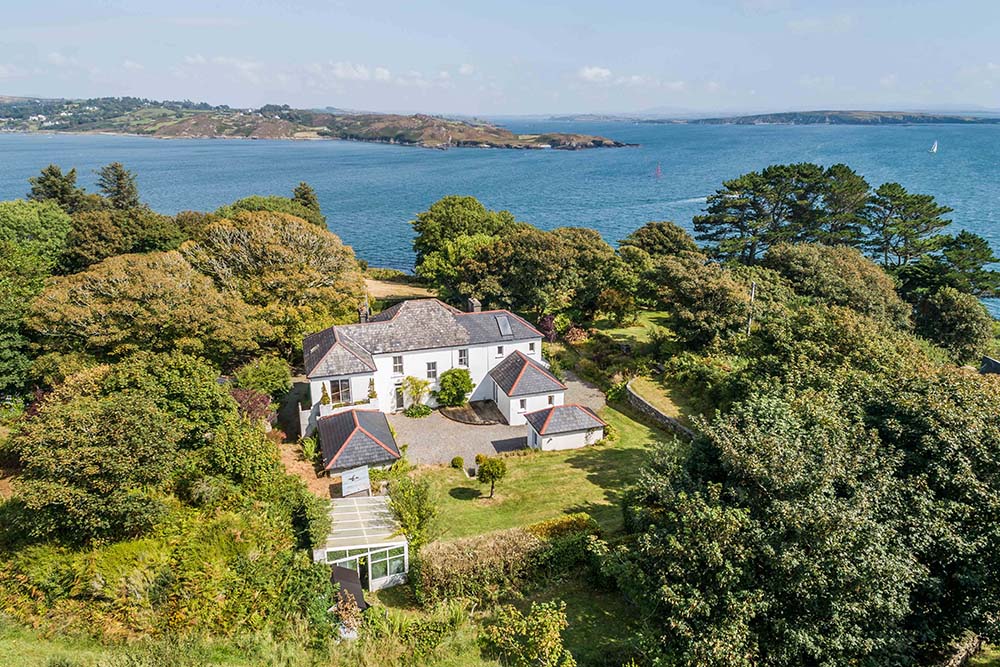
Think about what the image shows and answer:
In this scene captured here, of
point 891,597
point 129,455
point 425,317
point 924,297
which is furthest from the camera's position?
point 924,297

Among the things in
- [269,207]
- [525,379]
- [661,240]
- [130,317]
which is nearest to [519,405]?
[525,379]

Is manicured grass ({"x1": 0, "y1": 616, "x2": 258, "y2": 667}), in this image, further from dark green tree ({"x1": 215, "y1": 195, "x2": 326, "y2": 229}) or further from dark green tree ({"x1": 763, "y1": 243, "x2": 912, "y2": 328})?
dark green tree ({"x1": 215, "y1": 195, "x2": 326, "y2": 229})

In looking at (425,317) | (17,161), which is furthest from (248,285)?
(17,161)

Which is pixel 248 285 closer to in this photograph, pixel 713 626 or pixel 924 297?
pixel 713 626

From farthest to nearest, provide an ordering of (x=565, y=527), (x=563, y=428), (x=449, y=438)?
(x=449, y=438), (x=563, y=428), (x=565, y=527)

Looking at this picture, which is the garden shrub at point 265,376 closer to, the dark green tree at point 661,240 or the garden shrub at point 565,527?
the garden shrub at point 565,527

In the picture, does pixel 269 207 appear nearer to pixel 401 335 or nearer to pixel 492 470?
pixel 401 335
